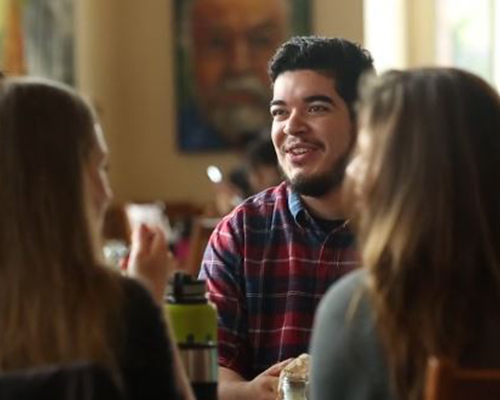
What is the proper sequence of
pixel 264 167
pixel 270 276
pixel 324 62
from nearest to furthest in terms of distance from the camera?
pixel 270 276 < pixel 324 62 < pixel 264 167

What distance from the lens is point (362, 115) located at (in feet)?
5.77

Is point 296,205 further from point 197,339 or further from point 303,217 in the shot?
point 197,339

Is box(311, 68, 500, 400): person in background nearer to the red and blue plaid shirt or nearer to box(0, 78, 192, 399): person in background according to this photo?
box(0, 78, 192, 399): person in background

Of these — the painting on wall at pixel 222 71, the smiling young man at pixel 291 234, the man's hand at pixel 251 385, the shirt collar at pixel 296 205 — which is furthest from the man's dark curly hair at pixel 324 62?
the painting on wall at pixel 222 71

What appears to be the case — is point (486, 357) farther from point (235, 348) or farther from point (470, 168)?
point (235, 348)

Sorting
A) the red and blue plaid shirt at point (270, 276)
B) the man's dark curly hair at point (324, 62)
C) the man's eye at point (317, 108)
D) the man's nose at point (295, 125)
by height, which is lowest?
the red and blue plaid shirt at point (270, 276)

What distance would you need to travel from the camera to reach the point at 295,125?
8.98 feet

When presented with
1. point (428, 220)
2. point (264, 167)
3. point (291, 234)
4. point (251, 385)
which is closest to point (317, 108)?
point (291, 234)

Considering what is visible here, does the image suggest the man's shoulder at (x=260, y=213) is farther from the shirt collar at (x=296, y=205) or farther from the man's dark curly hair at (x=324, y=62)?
the man's dark curly hair at (x=324, y=62)

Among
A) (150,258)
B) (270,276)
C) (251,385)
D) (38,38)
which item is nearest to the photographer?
(150,258)

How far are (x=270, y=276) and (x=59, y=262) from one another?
102cm

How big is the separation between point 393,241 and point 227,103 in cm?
707

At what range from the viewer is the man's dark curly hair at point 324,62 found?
2803 millimetres

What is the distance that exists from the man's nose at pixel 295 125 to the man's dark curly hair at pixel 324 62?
12cm
